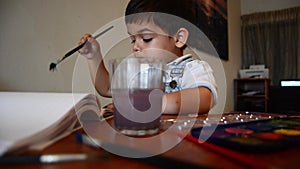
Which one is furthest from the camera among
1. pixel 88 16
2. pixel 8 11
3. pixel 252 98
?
pixel 252 98

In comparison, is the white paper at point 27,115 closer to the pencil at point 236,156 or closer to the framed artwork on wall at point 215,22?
the pencil at point 236,156

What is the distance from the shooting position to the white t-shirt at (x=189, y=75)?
66cm

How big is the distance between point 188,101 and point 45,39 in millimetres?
603

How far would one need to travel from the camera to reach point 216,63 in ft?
8.53

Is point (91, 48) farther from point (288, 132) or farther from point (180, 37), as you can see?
point (288, 132)

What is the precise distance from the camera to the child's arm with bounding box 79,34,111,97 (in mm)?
702

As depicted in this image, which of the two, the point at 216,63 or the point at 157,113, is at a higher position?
the point at 216,63

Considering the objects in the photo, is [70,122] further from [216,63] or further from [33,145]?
[216,63]

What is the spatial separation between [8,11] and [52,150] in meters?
0.68

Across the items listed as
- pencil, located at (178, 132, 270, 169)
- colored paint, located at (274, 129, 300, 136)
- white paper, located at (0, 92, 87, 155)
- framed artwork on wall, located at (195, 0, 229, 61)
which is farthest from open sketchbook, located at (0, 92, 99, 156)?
framed artwork on wall, located at (195, 0, 229, 61)

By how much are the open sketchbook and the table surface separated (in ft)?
0.04

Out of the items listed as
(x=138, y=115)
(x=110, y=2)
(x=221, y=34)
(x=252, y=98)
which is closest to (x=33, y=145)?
(x=138, y=115)

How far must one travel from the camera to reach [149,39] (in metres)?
0.81

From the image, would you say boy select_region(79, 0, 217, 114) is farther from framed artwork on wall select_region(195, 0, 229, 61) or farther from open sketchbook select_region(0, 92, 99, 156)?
framed artwork on wall select_region(195, 0, 229, 61)
